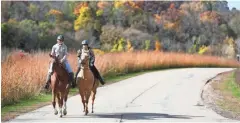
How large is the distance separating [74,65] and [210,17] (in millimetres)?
60050

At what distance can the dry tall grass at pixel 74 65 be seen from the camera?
54.4ft

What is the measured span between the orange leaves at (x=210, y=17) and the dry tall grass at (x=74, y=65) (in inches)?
1036

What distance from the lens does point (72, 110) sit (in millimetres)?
14320

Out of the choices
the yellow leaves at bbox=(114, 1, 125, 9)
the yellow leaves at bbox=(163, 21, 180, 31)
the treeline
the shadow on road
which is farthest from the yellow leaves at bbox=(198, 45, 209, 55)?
the shadow on road

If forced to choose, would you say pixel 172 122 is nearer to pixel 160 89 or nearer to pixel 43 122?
pixel 43 122

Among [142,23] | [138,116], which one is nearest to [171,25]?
[142,23]

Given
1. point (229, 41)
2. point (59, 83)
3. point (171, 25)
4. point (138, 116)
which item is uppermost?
point (171, 25)

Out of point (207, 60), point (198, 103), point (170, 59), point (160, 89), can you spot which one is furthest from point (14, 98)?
point (207, 60)

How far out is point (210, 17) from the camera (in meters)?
81.2

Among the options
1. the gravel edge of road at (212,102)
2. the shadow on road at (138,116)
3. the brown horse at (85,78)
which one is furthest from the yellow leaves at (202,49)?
the brown horse at (85,78)

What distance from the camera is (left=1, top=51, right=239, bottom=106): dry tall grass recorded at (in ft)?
54.4

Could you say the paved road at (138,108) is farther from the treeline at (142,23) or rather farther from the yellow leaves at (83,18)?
the yellow leaves at (83,18)

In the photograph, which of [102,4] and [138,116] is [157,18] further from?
[138,116]

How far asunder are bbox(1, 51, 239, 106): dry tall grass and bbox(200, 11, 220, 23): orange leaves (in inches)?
1036
